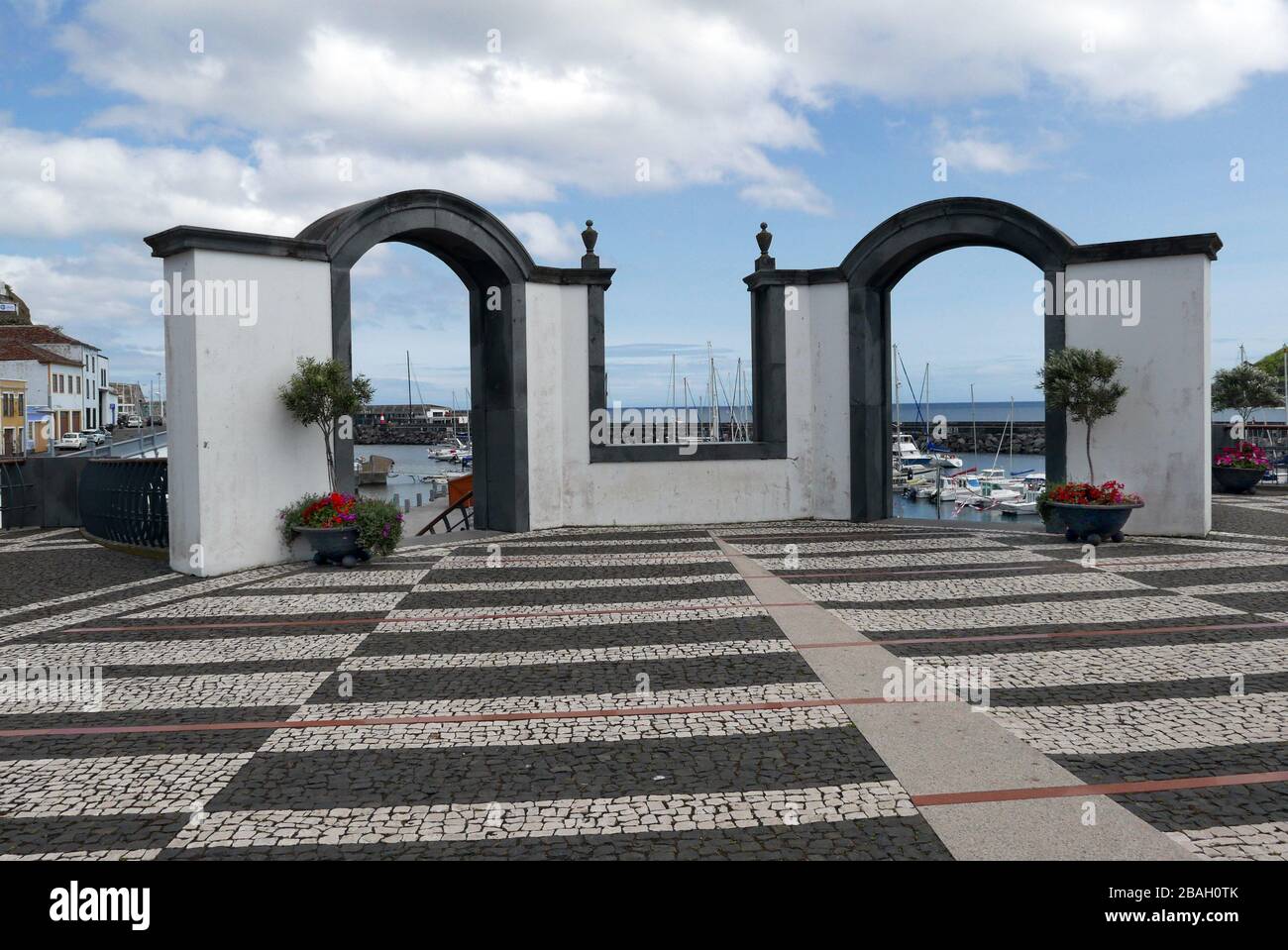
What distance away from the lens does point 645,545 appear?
13688 mm

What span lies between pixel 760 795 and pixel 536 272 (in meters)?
12.0

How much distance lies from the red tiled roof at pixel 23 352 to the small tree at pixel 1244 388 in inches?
2761

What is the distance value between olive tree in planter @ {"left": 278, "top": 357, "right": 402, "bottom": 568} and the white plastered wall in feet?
11.9

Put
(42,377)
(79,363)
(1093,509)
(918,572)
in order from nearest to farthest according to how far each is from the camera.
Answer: (918,572), (1093,509), (42,377), (79,363)

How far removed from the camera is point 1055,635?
785 cm

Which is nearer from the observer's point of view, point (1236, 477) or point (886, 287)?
point (886, 287)

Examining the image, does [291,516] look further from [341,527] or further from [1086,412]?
[1086,412]

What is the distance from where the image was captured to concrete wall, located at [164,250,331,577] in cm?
1143

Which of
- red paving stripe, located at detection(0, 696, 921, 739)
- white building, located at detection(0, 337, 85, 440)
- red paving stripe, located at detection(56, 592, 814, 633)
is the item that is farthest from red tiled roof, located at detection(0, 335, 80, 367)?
red paving stripe, located at detection(0, 696, 921, 739)

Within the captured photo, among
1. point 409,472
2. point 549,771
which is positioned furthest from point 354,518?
point 409,472

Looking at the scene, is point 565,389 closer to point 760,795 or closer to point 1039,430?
point 760,795

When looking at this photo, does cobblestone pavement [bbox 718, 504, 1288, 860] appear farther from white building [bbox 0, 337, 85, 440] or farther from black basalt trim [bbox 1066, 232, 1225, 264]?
white building [bbox 0, 337, 85, 440]

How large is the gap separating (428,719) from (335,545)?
6.68 metres
